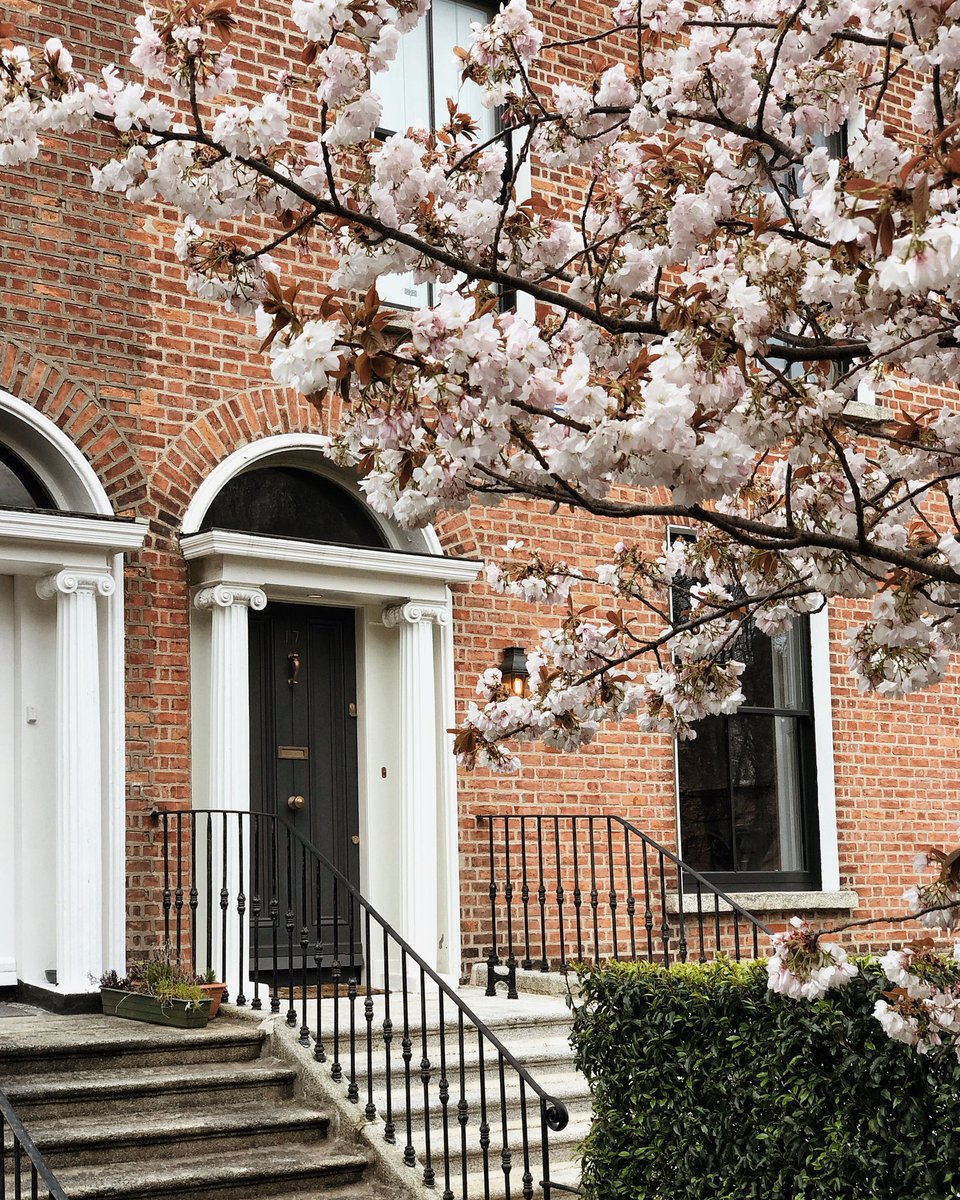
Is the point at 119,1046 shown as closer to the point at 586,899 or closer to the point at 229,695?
the point at 229,695

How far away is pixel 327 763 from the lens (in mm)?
8883

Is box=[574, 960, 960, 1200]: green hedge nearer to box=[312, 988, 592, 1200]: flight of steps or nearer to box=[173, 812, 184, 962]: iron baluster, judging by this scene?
box=[312, 988, 592, 1200]: flight of steps

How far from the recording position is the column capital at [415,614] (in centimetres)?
882

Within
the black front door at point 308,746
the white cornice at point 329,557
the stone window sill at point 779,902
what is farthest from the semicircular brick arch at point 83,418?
the stone window sill at point 779,902

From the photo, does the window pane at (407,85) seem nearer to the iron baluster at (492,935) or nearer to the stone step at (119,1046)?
the iron baluster at (492,935)

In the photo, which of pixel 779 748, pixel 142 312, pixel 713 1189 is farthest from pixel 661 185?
pixel 779 748

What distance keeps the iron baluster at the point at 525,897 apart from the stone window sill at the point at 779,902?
3.56 ft

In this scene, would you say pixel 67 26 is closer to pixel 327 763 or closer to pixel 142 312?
pixel 142 312

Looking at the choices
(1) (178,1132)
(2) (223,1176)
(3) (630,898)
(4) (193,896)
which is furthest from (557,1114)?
(3) (630,898)

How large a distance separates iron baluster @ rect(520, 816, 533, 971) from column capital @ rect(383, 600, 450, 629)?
1212mm

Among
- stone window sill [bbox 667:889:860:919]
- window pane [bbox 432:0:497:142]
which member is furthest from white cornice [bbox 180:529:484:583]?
window pane [bbox 432:0:497:142]

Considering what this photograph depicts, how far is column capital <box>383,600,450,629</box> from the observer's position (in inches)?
347

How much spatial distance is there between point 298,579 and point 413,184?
15.0 feet

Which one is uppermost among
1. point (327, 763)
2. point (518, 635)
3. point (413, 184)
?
point (413, 184)
